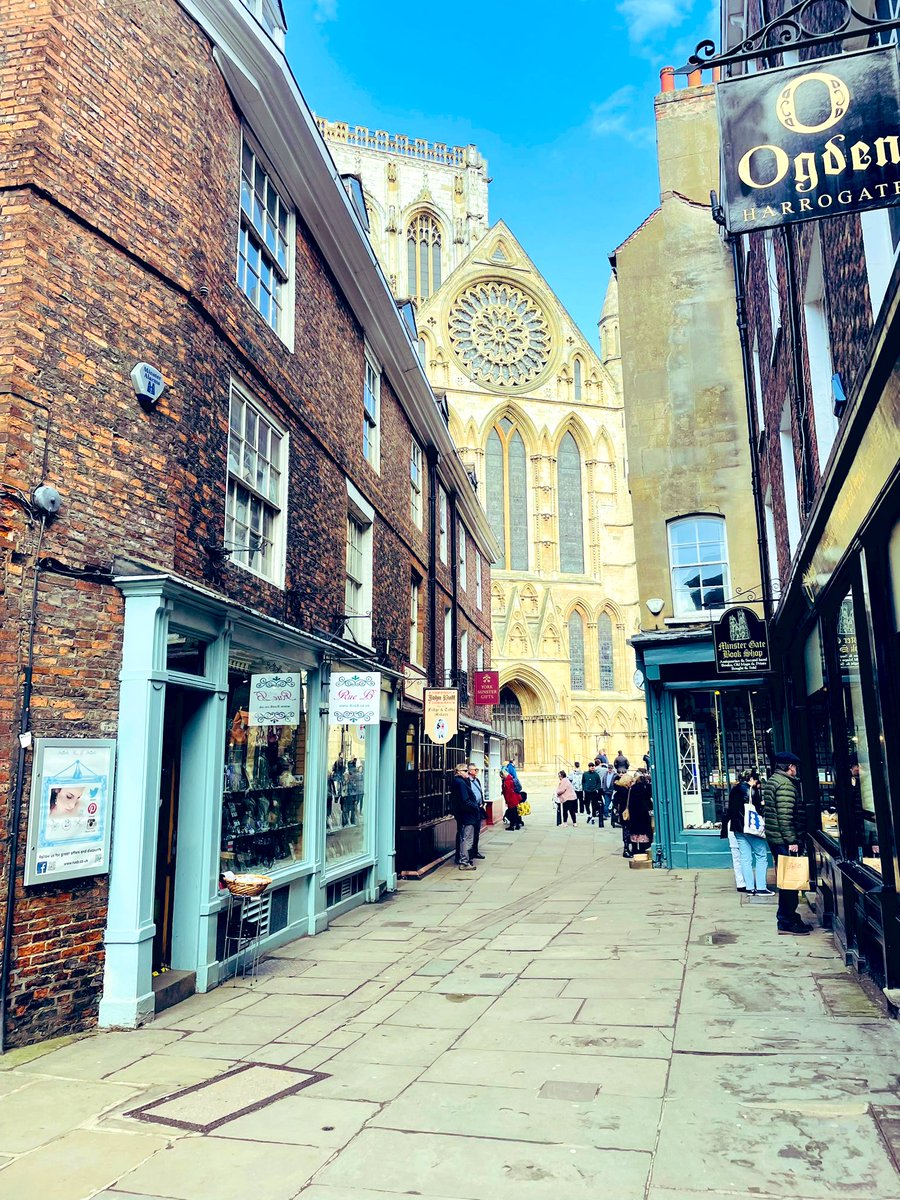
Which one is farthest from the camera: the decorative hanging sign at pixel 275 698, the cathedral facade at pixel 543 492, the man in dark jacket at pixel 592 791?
the cathedral facade at pixel 543 492

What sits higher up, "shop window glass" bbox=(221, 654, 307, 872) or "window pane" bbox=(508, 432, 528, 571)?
"window pane" bbox=(508, 432, 528, 571)

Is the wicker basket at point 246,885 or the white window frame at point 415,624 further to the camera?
the white window frame at point 415,624

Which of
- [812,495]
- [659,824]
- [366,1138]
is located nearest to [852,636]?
[812,495]

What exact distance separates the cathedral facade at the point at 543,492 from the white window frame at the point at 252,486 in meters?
36.2

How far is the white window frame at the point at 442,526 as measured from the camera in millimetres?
19797

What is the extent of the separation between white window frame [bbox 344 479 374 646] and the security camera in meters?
6.20

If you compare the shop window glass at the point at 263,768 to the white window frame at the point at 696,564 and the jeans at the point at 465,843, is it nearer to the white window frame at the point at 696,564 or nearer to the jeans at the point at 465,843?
the jeans at the point at 465,843

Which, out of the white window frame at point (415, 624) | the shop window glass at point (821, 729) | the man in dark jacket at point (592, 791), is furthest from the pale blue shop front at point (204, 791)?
the man in dark jacket at point (592, 791)

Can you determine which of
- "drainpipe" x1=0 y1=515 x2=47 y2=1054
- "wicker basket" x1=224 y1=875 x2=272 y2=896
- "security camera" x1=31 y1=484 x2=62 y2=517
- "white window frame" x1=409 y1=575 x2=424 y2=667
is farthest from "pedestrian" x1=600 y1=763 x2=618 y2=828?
"security camera" x1=31 y1=484 x2=62 y2=517

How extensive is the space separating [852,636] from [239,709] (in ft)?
16.8

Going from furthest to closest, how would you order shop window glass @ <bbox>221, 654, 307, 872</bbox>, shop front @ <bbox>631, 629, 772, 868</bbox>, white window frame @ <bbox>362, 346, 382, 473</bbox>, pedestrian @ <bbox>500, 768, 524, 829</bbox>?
pedestrian @ <bbox>500, 768, 524, 829</bbox>
shop front @ <bbox>631, 629, 772, 868</bbox>
white window frame @ <bbox>362, 346, 382, 473</bbox>
shop window glass @ <bbox>221, 654, 307, 872</bbox>

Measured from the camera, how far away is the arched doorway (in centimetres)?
4567

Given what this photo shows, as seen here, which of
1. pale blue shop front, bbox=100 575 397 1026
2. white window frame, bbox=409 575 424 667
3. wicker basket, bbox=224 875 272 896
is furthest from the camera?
white window frame, bbox=409 575 424 667

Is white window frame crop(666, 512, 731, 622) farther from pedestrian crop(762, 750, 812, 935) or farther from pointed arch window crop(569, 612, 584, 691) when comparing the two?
pointed arch window crop(569, 612, 584, 691)
